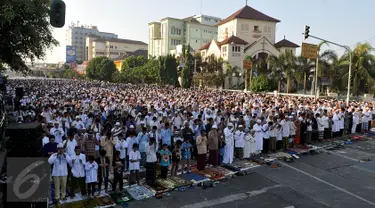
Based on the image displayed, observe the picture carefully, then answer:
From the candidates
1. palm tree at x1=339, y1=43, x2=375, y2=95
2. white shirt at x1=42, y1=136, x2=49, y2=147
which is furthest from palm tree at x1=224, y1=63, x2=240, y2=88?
white shirt at x1=42, y1=136, x2=49, y2=147

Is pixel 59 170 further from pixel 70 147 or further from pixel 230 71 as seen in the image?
pixel 230 71

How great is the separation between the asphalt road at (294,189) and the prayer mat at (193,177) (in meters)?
0.49

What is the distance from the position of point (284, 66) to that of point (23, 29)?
91.4ft

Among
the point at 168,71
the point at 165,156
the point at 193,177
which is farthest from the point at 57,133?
the point at 168,71

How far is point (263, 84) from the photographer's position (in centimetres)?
3641

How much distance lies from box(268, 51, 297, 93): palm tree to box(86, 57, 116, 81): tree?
5089cm

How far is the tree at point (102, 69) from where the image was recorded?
77.4 metres

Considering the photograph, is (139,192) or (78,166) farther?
(139,192)

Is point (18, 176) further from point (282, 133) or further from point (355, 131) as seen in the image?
point (355, 131)

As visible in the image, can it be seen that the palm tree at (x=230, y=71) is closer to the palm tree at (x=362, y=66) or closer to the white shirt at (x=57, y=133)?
the palm tree at (x=362, y=66)

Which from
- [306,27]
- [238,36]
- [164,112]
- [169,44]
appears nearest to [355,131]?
[306,27]

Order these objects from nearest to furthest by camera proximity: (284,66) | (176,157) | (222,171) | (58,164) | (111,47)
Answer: (58,164), (176,157), (222,171), (284,66), (111,47)

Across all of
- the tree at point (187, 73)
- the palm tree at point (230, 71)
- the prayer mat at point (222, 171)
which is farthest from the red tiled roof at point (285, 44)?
the prayer mat at point (222, 171)

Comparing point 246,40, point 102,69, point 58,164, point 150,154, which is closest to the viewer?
point 58,164
